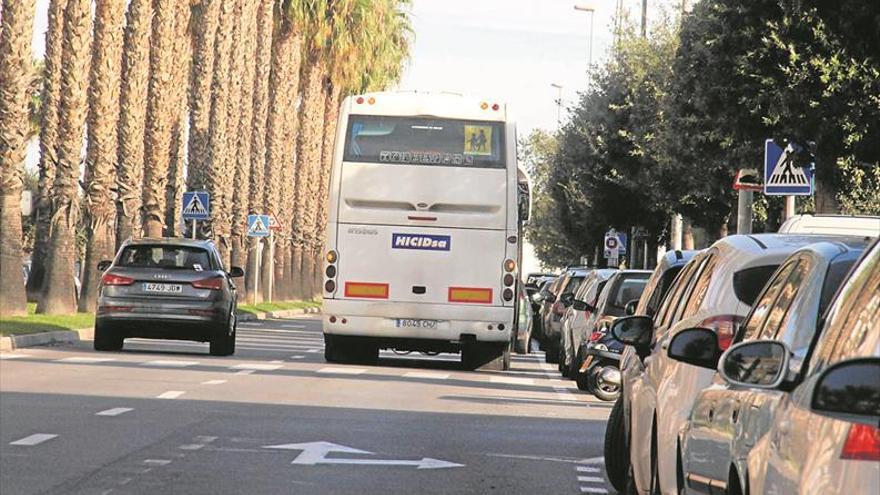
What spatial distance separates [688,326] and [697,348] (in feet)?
6.47

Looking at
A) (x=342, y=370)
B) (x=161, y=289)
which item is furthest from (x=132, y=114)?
(x=342, y=370)

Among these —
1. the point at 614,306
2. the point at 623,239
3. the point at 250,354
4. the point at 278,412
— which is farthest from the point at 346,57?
the point at 278,412

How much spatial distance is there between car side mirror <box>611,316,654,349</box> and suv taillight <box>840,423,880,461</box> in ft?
21.9

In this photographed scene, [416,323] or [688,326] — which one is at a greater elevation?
[688,326]

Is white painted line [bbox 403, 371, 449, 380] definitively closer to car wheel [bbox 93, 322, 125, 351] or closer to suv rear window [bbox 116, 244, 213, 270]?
suv rear window [bbox 116, 244, 213, 270]

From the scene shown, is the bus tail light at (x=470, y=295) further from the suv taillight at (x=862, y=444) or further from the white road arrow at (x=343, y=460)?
the suv taillight at (x=862, y=444)

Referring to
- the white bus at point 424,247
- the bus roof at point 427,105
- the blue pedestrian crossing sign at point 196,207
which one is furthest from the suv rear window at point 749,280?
the blue pedestrian crossing sign at point 196,207

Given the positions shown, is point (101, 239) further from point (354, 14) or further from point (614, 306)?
point (354, 14)

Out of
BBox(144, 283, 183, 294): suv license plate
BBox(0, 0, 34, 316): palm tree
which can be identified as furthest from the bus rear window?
BBox(0, 0, 34, 316): palm tree

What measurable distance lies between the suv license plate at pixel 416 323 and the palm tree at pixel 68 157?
39.9ft

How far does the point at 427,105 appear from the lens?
27.9 meters

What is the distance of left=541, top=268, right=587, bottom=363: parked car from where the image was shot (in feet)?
108

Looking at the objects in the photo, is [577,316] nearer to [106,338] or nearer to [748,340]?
[106,338]

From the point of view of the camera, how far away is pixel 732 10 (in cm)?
2669
